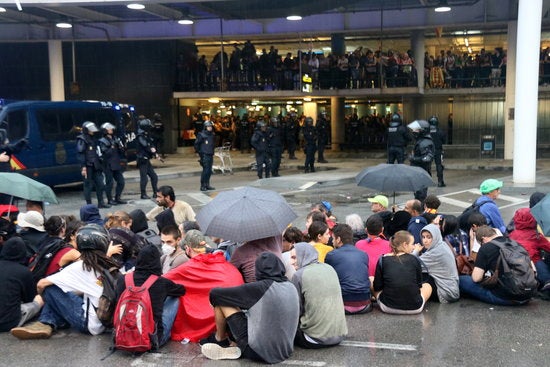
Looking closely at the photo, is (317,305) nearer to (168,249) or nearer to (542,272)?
(168,249)

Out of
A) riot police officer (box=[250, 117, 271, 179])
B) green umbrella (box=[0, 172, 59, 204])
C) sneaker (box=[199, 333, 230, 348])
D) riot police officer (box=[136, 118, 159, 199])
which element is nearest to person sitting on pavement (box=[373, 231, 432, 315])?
sneaker (box=[199, 333, 230, 348])

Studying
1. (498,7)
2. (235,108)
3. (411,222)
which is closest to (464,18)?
(498,7)

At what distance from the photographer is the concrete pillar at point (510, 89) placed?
25.4 meters

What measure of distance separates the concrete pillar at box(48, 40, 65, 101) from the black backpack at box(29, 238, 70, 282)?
22144mm

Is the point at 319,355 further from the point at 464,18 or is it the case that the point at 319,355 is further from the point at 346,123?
the point at 346,123

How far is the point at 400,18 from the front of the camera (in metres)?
26.1

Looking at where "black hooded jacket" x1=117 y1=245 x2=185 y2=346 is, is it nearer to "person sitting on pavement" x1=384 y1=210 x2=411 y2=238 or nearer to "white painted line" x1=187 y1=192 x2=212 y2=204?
"person sitting on pavement" x1=384 y1=210 x2=411 y2=238

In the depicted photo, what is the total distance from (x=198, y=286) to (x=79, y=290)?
4.08 feet

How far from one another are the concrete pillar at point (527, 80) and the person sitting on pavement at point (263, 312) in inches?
527

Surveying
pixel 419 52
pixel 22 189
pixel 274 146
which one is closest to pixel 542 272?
pixel 22 189

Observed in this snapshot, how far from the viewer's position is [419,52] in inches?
1067

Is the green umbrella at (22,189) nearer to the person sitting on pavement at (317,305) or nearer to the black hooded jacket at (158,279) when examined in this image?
the black hooded jacket at (158,279)

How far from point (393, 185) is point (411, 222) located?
1.46m

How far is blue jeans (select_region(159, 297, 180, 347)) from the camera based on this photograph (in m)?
6.28
